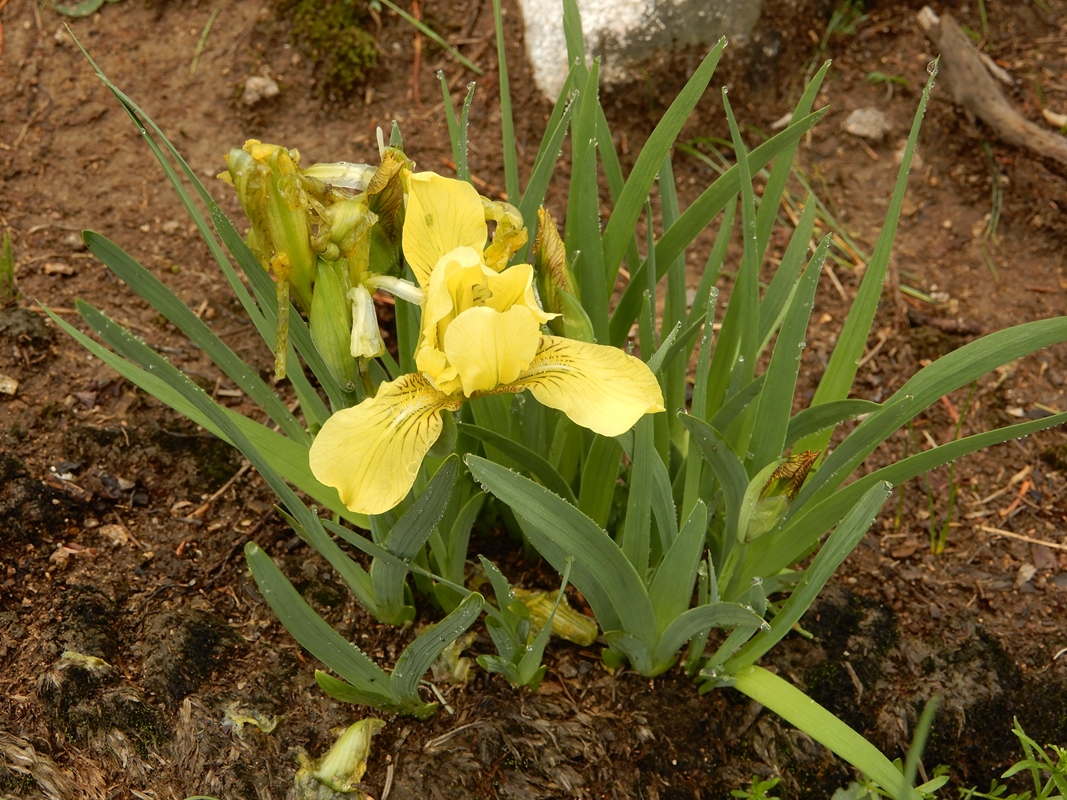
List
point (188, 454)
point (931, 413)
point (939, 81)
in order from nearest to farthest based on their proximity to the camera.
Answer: point (188, 454) → point (931, 413) → point (939, 81)

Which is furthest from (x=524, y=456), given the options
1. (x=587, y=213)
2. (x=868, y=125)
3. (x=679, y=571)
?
(x=868, y=125)

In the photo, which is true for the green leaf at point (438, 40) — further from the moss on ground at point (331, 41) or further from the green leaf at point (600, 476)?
the green leaf at point (600, 476)

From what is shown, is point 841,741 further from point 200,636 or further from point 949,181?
point 949,181

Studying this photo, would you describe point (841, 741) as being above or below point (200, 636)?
above

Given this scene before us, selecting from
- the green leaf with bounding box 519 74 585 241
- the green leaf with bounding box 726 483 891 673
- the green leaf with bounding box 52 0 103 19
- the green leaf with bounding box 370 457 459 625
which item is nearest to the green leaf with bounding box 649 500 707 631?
the green leaf with bounding box 726 483 891 673

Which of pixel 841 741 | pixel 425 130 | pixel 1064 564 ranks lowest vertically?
pixel 1064 564

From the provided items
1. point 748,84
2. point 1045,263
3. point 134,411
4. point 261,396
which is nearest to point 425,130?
point 748,84

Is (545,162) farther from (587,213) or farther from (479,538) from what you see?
(479,538)
